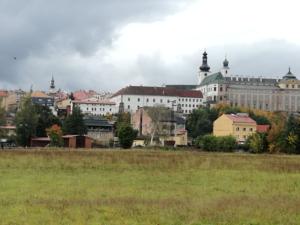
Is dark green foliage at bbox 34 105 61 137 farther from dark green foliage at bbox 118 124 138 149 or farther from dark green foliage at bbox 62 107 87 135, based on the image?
dark green foliage at bbox 118 124 138 149

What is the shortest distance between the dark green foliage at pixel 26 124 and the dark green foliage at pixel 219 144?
31279mm

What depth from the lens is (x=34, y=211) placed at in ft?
60.8

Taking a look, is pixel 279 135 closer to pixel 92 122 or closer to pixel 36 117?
pixel 36 117

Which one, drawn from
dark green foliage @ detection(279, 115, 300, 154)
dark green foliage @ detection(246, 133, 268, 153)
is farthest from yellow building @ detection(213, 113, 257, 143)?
dark green foliage @ detection(279, 115, 300, 154)

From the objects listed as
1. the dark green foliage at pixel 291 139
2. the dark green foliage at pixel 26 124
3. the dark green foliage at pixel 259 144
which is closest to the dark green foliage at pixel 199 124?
the dark green foliage at pixel 259 144

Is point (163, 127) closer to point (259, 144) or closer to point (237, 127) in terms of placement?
point (237, 127)

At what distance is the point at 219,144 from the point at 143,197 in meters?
84.4

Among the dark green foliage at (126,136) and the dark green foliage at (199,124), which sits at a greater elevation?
the dark green foliage at (199,124)

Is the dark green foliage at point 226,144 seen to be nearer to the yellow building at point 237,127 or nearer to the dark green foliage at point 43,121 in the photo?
the yellow building at point 237,127

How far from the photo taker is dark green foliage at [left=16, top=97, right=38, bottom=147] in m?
106

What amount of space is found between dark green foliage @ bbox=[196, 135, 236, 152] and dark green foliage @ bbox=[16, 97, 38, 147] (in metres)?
31.3

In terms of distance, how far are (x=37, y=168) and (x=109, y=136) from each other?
9729 cm

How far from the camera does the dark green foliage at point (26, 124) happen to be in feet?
349

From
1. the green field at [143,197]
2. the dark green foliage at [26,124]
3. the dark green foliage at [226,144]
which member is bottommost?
the green field at [143,197]
